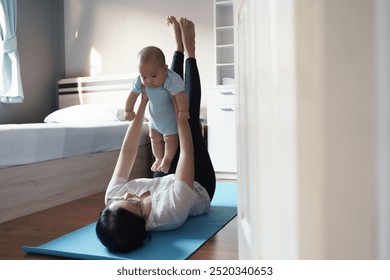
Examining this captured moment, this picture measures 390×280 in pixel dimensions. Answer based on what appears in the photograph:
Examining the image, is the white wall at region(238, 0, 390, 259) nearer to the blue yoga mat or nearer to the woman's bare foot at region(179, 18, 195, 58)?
the blue yoga mat

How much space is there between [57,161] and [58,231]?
2.02 feet

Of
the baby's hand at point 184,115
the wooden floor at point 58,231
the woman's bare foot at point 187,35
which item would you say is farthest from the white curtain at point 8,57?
the baby's hand at point 184,115

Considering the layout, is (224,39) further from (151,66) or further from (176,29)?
(151,66)

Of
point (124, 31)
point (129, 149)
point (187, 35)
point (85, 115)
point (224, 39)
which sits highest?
point (124, 31)

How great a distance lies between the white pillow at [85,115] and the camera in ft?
10.6

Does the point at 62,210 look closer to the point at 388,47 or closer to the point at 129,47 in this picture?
the point at 388,47

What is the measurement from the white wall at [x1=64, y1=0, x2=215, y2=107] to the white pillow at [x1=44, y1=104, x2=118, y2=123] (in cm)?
76

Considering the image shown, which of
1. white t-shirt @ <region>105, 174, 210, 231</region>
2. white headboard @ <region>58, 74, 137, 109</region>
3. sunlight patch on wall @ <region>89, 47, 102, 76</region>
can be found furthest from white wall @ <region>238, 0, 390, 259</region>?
sunlight patch on wall @ <region>89, 47, 102, 76</region>

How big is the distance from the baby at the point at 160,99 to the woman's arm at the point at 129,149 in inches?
2.5

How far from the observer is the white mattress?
1.77 m

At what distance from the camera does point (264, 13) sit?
43 centimetres

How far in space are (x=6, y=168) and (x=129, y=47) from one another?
249 cm

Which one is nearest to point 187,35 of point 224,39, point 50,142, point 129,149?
point 129,149

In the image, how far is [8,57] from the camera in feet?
11.4
